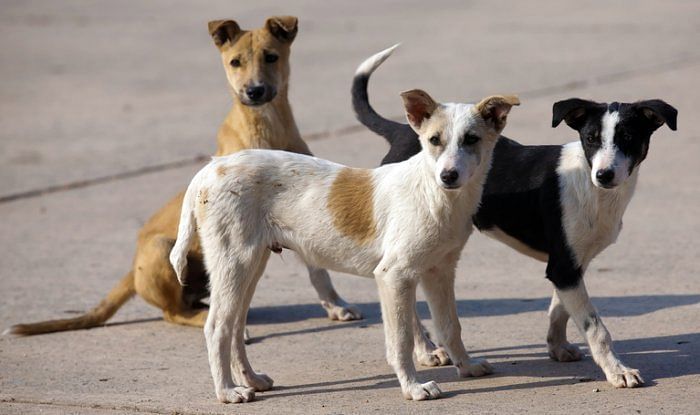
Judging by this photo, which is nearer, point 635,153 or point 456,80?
point 635,153

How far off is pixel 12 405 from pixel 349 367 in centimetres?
162

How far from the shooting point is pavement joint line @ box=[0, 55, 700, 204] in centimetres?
991

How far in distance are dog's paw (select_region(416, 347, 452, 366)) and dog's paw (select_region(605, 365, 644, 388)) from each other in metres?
0.97

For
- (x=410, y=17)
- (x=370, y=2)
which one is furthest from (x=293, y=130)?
(x=370, y=2)

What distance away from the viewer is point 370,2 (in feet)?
62.2

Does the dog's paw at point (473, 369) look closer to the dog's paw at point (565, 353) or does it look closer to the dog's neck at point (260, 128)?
the dog's paw at point (565, 353)

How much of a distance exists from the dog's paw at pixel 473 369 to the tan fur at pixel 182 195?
1.78 m

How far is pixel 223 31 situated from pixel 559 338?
3.11 metres

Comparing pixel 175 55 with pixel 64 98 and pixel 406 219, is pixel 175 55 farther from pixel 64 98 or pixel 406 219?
pixel 406 219

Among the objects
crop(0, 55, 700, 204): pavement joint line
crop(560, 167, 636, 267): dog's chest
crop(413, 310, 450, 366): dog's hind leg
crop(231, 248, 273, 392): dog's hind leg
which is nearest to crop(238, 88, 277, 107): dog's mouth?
crop(231, 248, 273, 392): dog's hind leg

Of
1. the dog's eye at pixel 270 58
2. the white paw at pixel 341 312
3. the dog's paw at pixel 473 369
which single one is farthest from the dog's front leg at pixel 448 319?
the dog's eye at pixel 270 58

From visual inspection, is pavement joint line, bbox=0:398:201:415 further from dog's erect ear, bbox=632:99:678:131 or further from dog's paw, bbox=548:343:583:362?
dog's erect ear, bbox=632:99:678:131

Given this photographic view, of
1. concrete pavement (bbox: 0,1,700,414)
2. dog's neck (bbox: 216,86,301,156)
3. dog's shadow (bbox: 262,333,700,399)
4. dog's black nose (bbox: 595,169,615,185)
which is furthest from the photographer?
dog's neck (bbox: 216,86,301,156)

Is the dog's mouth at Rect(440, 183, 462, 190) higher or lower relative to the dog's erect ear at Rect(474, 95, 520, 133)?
lower
